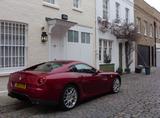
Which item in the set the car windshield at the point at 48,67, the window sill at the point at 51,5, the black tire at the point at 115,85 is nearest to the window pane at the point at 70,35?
the window sill at the point at 51,5

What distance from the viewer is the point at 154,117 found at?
7.73 meters

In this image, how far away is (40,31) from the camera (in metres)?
13.4

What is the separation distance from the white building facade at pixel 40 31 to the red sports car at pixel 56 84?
3125 mm

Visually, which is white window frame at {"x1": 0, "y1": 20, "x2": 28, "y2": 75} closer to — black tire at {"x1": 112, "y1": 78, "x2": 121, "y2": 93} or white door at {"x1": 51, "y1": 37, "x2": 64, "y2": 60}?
white door at {"x1": 51, "y1": 37, "x2": 64, "y2": 60}

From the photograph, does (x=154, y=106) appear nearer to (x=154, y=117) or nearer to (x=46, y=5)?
(x=154, y=117)

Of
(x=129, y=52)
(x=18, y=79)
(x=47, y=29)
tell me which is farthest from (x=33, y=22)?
(x=129, y=52)

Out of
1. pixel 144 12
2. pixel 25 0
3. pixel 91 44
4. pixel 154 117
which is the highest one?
pixel 144 12

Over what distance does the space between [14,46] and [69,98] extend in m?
4.59

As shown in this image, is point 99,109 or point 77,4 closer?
point 99,109

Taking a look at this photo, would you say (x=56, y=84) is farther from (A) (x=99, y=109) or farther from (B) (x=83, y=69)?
(B) (x=83, y=69)

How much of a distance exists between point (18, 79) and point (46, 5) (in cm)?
604

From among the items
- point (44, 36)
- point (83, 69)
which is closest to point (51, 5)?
point (44, 36)

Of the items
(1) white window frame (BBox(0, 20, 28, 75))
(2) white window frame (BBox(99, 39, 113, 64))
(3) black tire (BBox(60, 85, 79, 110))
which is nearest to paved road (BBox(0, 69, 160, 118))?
(3) black tire (BBox(60, 85, 79, 110))

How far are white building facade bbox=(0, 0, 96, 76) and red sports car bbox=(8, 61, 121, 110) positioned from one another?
3.13 meters
